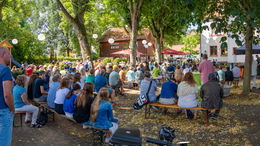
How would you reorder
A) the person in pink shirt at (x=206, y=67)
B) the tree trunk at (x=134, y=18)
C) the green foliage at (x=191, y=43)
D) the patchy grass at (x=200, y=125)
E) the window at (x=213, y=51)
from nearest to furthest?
the patchy grass at (x=200, y=125) → the person in pink shirt at (x=206, y=67) → the tree trunk at (x=134, y=18) → the window at (x=213, y=51) → the green foliage at (x=191, y=43)

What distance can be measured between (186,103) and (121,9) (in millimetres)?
14197

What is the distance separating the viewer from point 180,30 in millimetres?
29656

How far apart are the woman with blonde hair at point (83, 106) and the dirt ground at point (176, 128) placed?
62 cm

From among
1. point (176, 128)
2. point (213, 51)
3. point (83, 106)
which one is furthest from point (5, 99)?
point (213, 51)

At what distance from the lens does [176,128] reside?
6734mm

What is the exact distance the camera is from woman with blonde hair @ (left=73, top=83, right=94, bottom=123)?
547cm

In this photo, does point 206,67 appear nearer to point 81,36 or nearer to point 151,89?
point 151,89

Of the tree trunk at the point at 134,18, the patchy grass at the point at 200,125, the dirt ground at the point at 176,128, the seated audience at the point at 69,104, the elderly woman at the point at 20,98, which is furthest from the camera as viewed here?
the tree trunk at the point at 134,18

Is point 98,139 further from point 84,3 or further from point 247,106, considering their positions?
point 84,3

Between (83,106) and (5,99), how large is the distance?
2.06 m

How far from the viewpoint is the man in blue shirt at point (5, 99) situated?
3.58 meters

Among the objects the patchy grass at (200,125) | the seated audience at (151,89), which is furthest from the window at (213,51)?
the seated audience at (151,89)

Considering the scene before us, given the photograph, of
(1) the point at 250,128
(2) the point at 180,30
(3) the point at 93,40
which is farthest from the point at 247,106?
(3) the point at 93,40

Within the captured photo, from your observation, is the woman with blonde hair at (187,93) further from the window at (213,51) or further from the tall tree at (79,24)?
the window at (213,51)
